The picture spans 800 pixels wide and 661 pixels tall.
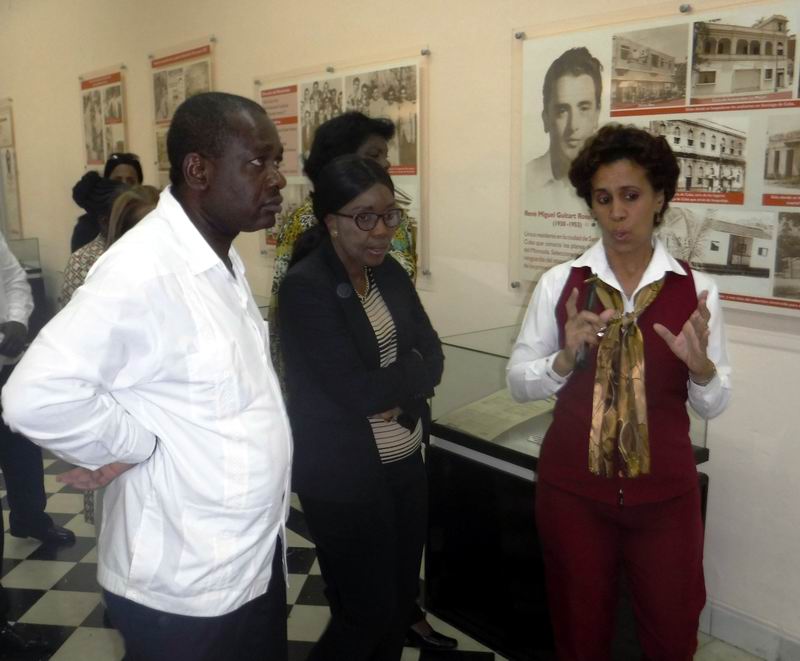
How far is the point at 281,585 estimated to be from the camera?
60.9 inches

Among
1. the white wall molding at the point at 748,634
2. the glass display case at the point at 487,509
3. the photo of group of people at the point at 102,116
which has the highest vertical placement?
the photo of group of people at the point at 102,116

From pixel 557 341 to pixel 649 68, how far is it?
3.75 feet

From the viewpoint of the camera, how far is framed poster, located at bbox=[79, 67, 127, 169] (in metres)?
5.70

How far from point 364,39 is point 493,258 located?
51.6 inches

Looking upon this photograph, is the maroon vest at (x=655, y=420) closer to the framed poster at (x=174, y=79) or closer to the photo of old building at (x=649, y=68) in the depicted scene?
the photo of old building at (x=649, y=68)

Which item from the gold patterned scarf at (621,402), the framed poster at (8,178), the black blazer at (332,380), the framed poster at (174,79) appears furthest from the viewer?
the framed poster at (8,178)

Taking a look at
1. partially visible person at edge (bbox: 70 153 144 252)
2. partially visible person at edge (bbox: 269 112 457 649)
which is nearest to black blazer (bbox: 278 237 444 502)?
partially visible person at edge (bbox: 269 112 457 649)

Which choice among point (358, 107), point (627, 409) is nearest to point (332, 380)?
point (627, 409)

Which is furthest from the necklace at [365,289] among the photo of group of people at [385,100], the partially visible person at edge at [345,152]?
the photo of group of people at [385,100]

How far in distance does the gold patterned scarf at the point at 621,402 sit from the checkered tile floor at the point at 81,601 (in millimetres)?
1239

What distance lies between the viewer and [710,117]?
2.39 metres

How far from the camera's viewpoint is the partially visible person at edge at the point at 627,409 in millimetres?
1720

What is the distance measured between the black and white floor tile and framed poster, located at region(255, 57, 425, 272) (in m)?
1.47

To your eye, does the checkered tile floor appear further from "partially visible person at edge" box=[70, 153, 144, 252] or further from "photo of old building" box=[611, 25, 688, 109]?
"photo of old building" box=[611, 25, 688, 109]
